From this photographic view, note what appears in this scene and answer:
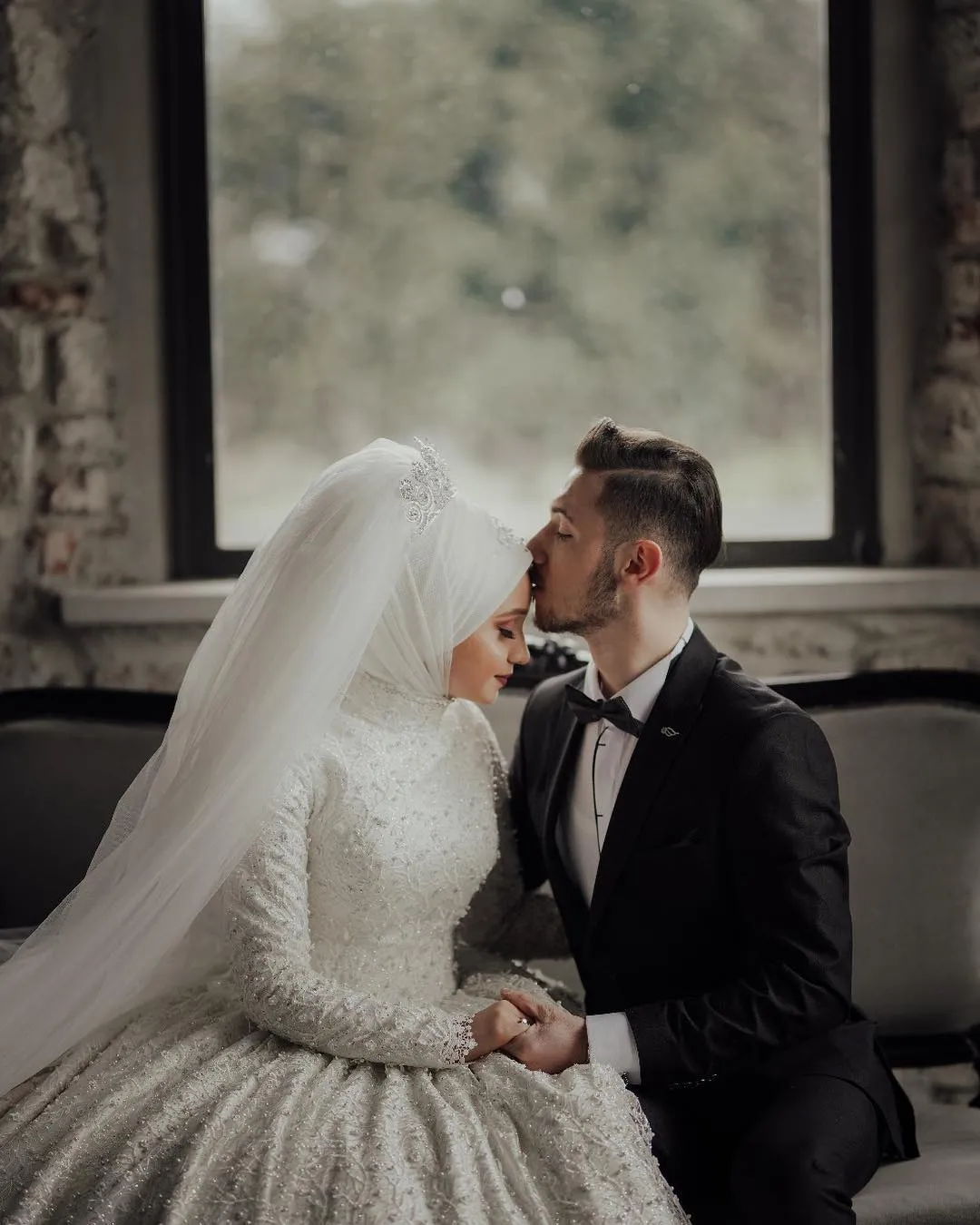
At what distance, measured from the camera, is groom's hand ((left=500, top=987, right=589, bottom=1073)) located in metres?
2.04

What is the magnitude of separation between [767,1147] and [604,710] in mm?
751

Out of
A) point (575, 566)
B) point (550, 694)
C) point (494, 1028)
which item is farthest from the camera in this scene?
point (550, 694)

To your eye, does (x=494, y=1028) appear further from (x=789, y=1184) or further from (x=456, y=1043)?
(x=789, y=1184)

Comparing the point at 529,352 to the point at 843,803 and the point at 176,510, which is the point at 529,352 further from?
the point at 843,803

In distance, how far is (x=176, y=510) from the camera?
349 cm

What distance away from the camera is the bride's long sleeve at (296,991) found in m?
1.99

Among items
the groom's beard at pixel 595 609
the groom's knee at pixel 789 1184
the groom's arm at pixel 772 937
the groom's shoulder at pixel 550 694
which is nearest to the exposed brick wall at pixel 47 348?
the groom's shoulder at pixel 550 694

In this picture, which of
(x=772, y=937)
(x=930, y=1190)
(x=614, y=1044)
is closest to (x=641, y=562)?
(x=772, y=937)

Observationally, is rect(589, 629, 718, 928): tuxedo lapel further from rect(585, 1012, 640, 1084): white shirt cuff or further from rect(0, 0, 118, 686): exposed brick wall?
rect(0, 0, 118, 686): exposed brick wall

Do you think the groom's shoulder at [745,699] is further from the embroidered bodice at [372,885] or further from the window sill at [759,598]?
the window sill at [759,598]

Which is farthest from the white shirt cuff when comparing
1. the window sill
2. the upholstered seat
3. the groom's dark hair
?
the window sill

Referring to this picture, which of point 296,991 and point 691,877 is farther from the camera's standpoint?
point 691,877

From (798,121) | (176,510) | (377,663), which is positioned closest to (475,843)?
(377,663)

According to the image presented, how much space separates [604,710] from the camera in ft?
7.55
